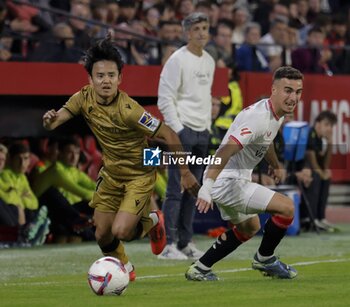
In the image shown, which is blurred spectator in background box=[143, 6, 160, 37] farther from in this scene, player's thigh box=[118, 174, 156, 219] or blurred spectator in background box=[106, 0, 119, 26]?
player's thigh box=[118, 174, 156, 219]

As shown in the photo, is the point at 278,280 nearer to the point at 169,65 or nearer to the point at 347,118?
the point at 169,65

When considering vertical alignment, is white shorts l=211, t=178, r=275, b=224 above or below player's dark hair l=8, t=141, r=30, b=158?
above

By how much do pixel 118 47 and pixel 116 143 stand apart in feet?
22.1

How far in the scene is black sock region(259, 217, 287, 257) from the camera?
10.8 metres

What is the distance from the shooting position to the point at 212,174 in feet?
33.4

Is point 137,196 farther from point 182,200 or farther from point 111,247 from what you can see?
point 182,200

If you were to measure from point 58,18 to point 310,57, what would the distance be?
15.8 feet

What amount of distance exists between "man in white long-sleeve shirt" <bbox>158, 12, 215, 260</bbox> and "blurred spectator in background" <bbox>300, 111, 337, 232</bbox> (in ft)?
14.9

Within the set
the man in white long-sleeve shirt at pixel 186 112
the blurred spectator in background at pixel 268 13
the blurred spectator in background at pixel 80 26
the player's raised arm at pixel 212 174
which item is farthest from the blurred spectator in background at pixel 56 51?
the blurred spectator in background at pixel 268 13

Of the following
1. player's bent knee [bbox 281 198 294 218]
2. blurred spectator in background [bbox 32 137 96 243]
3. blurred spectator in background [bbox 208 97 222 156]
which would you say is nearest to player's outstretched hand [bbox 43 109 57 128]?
player's bent knee [bbox 281 198 294 218]

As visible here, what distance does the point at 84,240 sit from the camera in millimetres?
16172

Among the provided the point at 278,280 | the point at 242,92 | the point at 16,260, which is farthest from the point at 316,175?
the point at 278,280

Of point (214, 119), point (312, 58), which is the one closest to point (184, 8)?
point (312, 58)

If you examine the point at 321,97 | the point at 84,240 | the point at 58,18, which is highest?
the point at 58,18
